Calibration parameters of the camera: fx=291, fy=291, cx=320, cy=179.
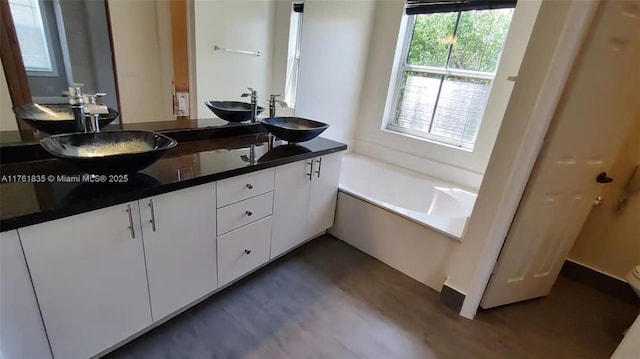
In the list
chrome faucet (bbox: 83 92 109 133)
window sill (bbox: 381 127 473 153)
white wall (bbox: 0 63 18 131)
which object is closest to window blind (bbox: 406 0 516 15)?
window sill (bbox: 381 127 473 153)

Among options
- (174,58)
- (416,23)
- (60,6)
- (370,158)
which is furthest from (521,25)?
(60,6)

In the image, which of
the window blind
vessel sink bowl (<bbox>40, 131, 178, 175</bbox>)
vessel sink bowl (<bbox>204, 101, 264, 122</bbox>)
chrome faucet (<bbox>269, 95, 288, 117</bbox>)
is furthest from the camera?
the window blind

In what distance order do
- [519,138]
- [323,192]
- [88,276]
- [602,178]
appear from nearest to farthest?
1. [88,276]
2. [519,138]
3. [602,178]
4. [323,192]

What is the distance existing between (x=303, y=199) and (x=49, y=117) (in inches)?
51.9

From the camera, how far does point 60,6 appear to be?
1075mm

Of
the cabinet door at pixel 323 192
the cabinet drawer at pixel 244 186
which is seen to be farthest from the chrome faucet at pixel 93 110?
the cabinet door at pixel 323 192

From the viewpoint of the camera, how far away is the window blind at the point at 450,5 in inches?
89.5

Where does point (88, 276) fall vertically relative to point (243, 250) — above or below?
above

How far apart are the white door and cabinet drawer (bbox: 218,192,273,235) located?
137 cm

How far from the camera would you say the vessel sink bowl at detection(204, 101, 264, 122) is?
1865mm

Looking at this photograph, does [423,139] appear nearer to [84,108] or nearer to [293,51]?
[293,51]

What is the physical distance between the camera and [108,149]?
1260mm

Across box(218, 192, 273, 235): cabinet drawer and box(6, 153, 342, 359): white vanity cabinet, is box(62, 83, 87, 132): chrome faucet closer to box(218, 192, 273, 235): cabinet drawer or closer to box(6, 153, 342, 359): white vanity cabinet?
box(6, 153, 342, 359): white vanity cabinet

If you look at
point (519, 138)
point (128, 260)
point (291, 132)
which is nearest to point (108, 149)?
point (128, 260)
